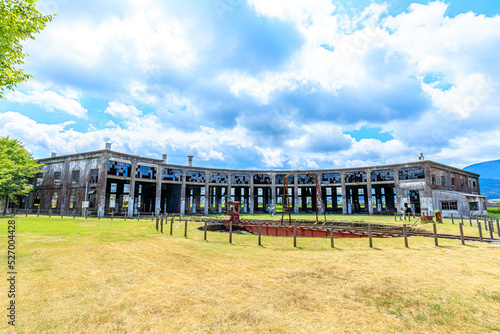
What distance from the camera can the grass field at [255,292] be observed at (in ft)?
13.2

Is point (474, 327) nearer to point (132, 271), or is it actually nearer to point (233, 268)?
point (233, 268)

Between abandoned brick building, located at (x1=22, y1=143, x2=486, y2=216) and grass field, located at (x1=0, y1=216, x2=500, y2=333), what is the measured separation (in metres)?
29.6

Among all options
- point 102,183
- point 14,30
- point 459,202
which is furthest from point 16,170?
point 459,202

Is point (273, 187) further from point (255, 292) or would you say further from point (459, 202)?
point (255, 292)

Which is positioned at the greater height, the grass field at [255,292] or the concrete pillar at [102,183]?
the concrete pillar at [102,183]

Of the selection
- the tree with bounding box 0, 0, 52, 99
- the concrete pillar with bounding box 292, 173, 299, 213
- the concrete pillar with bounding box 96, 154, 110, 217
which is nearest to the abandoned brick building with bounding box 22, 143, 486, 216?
the concrete pillar with bounding box 96, 154, 110, 217

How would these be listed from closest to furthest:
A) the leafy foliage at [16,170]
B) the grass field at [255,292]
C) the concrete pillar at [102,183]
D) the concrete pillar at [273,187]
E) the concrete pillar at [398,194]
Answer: the grass field at [255,292]
the leafy foliage at [16,170]
the concrete pillar at [102,183]
the concrete pillar at [398,194]
the concrete pillar at [273,187]

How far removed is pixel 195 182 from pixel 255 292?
41.4 m

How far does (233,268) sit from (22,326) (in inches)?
186

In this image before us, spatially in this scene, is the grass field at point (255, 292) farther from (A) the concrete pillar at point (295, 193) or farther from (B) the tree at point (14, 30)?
(A) the concrete pillar at point (295, 193)

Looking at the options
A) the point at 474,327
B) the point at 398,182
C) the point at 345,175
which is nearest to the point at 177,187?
the point at 345,175

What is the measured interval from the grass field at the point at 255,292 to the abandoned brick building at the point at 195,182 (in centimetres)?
2961

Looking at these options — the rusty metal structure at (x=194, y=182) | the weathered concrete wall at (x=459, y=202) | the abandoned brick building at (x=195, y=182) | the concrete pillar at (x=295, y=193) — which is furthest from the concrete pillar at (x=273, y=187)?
the weathered concrete wall at (x=459, y=202)

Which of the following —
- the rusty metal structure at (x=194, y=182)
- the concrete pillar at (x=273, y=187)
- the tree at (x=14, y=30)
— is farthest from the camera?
the concrete pillar at (x=273, y=187)
